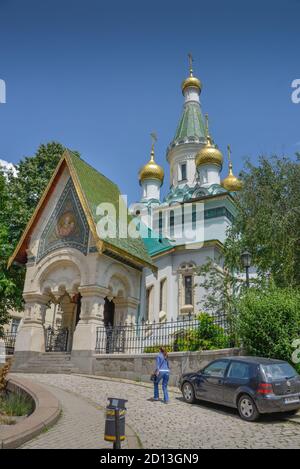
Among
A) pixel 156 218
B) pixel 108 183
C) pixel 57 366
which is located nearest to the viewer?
pixel 57 366

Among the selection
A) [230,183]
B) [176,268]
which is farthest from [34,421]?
[230,183]

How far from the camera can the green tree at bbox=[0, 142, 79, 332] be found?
21406 mm

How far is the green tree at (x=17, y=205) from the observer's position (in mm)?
21406

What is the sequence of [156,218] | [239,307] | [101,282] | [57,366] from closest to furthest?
[239,307]
[57,366]
[101,282]
[156,218]

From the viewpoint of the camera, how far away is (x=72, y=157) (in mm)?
21312

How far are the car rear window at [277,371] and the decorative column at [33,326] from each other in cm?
1287

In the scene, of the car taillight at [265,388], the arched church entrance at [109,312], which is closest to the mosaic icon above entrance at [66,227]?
the arched church entrance at [109,312]

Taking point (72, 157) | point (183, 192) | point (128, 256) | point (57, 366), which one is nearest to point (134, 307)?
point (128, 256)

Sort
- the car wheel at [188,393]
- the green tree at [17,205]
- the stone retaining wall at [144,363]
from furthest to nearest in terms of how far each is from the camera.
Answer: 1. the green tree at [17,205]
2. the stone retaining wall at [144,363]
3. the car wheel at [188,393]

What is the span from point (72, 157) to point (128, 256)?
20.5ft

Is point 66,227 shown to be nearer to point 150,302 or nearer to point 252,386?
point 150,302

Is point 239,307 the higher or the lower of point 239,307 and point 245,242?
the lower

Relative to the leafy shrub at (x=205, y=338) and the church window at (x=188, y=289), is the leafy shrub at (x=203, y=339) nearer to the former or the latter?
the leafy shrub at (x=205, y=338)
